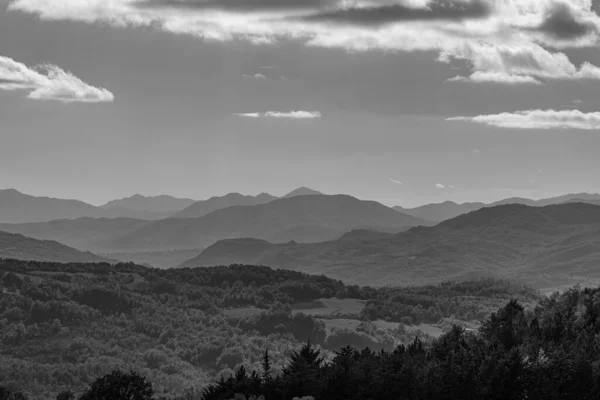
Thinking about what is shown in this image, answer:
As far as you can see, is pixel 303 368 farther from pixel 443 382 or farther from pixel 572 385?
pixel 572 385

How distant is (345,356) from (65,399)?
194 feet

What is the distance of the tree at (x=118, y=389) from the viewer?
14500 cm

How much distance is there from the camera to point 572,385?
140500mm

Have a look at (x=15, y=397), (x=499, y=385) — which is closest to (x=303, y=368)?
(x=499, y=385)

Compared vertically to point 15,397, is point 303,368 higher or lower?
higher

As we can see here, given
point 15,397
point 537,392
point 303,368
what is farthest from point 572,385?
point 15,397

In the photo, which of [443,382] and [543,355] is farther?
[543,355]

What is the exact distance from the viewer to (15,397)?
604 ft

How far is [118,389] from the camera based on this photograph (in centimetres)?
14662

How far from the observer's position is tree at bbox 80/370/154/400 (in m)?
145

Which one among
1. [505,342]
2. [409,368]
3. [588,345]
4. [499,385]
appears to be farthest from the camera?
[505,342]

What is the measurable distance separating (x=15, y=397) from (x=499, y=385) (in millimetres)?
107100

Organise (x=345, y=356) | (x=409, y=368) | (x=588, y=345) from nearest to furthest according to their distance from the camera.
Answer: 1. (x=409, y=368)
2. (x=345, y=356)
3. (x=588, y=345)

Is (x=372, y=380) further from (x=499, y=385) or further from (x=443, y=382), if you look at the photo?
(x=499, y=385)
